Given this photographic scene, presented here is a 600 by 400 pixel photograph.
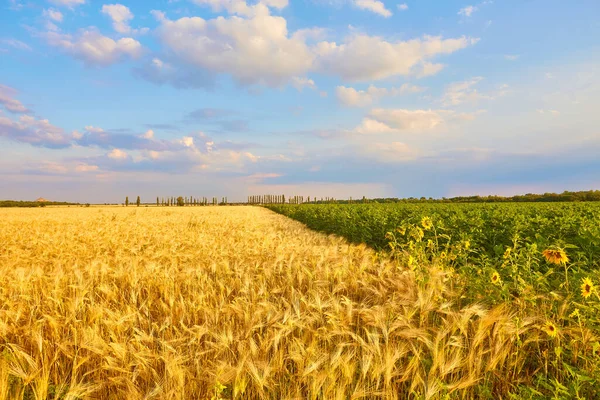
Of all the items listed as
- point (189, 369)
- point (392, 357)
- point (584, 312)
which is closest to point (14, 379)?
point (189, 369)

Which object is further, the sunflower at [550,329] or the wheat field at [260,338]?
the sunflower at [550,329]

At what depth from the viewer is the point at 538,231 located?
6.34 metres

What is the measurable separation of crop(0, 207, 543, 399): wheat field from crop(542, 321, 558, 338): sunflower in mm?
114

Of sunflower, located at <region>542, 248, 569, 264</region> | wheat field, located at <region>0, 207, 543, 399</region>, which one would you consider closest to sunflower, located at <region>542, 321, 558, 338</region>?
wheat field, located at <region>0, 207, 543, 399</region>

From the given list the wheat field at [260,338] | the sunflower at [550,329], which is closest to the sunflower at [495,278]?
the wheat field at [260,338]

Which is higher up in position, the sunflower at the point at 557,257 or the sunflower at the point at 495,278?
the sunflower at the point at 557,257

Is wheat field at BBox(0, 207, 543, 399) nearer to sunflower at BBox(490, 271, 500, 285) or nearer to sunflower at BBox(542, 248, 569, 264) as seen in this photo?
sunflower at BBox(490, 271, 500, 285)

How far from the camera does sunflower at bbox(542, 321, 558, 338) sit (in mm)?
2449

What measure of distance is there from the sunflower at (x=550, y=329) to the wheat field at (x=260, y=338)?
0.11 meters

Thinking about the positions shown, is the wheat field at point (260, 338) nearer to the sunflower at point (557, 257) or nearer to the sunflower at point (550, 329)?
the sunflower at point (550, 329)

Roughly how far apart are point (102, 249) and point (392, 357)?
26.2 feet

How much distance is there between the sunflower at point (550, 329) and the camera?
8.04 ft

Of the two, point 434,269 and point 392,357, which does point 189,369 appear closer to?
point 392,357

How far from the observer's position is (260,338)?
8.77 ft
